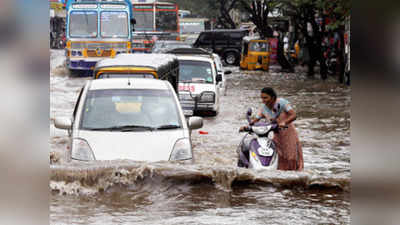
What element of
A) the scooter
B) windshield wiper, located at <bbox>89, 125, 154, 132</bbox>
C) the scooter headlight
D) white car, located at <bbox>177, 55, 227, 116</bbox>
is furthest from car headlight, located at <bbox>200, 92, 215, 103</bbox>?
the scooter headlight

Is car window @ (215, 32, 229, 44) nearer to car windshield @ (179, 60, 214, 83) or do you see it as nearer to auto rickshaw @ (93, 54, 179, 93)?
car windshield @ (179, 60, 214, 83)

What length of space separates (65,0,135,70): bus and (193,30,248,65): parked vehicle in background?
670 inches

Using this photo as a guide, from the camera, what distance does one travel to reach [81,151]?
700 centimetres

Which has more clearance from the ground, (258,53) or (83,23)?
(83,23)

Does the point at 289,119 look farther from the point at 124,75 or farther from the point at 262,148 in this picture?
the point at 124,75

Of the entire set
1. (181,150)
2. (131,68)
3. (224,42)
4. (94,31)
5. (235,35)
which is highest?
(94,31)

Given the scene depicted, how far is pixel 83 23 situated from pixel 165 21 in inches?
377

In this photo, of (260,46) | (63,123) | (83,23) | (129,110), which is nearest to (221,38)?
(260,46)

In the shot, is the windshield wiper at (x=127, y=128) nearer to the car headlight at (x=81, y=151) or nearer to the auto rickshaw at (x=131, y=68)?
the car headlight at (x=81, y=151)

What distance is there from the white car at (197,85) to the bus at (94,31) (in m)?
9.98

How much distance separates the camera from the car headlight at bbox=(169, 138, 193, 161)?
Result: 712 centimetres

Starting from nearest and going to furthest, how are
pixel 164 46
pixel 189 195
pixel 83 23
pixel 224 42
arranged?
pixel 189 195 < pixel 83 23 < pixel 164 46 < pixel 224 42
